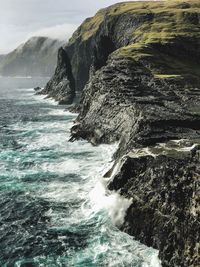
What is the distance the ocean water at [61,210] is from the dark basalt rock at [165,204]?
57.3 inches

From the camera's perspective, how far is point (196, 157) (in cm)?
4303

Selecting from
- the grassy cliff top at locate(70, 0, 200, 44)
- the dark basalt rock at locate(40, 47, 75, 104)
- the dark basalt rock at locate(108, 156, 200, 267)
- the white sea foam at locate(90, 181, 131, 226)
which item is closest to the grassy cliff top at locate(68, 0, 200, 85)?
the grassy cliff top at locate(70, 0, 200, 44)

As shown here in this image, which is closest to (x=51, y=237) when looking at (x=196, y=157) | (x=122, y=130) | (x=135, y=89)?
(x=196, y=157)

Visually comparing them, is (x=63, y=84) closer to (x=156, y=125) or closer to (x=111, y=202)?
(x=156, y=125)

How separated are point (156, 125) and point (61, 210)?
20.9 m

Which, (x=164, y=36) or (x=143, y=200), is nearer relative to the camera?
(x=143, y=200)

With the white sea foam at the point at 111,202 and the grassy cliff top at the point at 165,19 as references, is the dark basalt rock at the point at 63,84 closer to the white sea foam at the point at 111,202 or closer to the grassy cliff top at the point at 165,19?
the grassy cliff top at the point at 165,19

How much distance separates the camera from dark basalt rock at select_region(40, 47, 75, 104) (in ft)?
511

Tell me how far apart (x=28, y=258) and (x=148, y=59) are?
78.8 meters

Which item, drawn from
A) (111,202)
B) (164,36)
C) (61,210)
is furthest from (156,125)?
(164,36)

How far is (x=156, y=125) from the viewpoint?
61062 millimetres

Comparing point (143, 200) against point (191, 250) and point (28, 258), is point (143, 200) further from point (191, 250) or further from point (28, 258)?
point (28, 258)

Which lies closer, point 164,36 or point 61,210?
point 61,210

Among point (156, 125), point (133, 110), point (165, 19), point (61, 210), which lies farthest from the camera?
point (165, 19)
